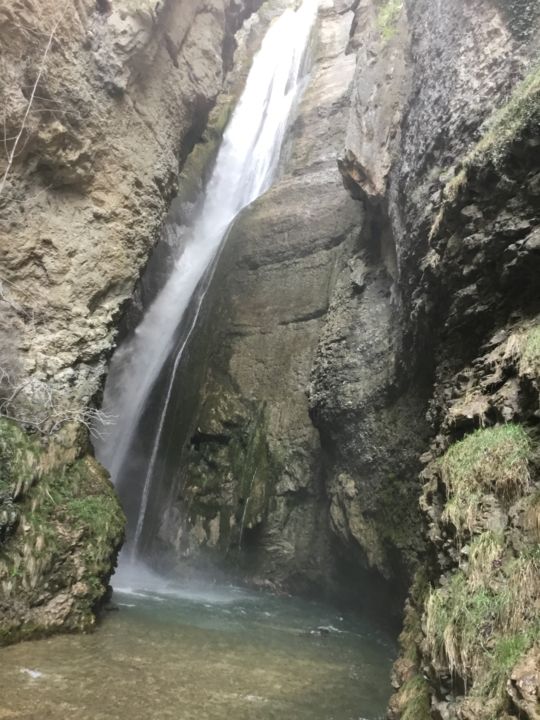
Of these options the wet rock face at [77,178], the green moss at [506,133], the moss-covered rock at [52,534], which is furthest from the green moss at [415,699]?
the wet rock face at [77,178]

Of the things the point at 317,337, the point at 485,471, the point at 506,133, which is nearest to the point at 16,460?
the point at 485,471

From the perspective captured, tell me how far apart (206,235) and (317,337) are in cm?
1009

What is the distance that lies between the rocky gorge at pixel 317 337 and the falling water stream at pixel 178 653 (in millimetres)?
750

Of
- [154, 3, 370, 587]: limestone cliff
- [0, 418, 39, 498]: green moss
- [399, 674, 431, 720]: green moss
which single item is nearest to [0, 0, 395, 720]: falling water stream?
[154, 3, 370, 587]: limestone cliff

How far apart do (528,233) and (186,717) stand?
6405 mm

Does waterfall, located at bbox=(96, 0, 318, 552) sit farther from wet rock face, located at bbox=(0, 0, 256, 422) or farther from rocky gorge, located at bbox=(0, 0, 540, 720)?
wet rock face, located at bbox=(0, 0, 256, 422)

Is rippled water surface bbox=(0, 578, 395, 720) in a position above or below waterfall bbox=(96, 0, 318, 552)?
below

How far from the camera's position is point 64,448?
30.7 ft

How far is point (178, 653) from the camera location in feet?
24.5

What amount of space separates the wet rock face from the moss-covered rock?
3.50ft

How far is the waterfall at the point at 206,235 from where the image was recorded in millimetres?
16703

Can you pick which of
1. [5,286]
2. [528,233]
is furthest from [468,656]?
[5,286]

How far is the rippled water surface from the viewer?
18.5 feet

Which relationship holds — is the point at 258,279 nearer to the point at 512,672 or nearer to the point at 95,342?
the point at 95,342
